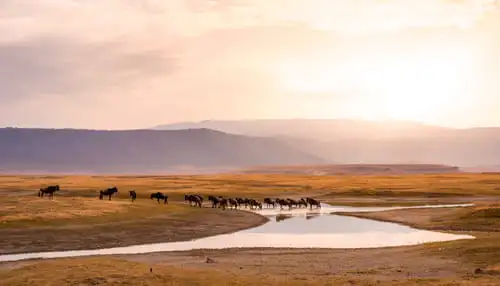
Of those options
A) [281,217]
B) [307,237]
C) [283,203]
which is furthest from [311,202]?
[307,237]

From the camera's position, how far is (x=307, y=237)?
3934cm

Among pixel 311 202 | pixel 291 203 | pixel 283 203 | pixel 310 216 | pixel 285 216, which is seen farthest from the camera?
pixel 291 203

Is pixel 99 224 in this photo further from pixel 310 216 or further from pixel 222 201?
pixel 310 216

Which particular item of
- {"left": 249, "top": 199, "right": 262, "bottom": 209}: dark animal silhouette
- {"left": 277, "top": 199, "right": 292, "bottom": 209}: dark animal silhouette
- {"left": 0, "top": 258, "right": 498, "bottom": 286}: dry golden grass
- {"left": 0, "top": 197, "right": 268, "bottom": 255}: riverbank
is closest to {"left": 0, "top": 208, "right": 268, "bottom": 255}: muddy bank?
{"left": 0, "top": 197, "right": 268, "bottom": 255}: riverbank

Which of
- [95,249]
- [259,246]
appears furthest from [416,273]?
[95,249]

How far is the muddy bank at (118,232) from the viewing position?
110ft

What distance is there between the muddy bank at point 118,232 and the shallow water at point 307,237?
3.90 ft

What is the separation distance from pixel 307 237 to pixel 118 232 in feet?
35.3

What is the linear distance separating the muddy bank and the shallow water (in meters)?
1.19

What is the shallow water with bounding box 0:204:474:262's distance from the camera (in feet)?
110

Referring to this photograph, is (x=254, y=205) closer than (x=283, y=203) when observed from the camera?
Yes

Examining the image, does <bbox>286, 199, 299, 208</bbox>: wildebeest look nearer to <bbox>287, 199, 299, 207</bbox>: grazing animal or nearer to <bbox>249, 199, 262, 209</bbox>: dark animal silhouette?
<bbox>287, 199, 299, 207</bbox>: grazing animal

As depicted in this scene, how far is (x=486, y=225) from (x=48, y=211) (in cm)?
2650

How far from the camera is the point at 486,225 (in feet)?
135
